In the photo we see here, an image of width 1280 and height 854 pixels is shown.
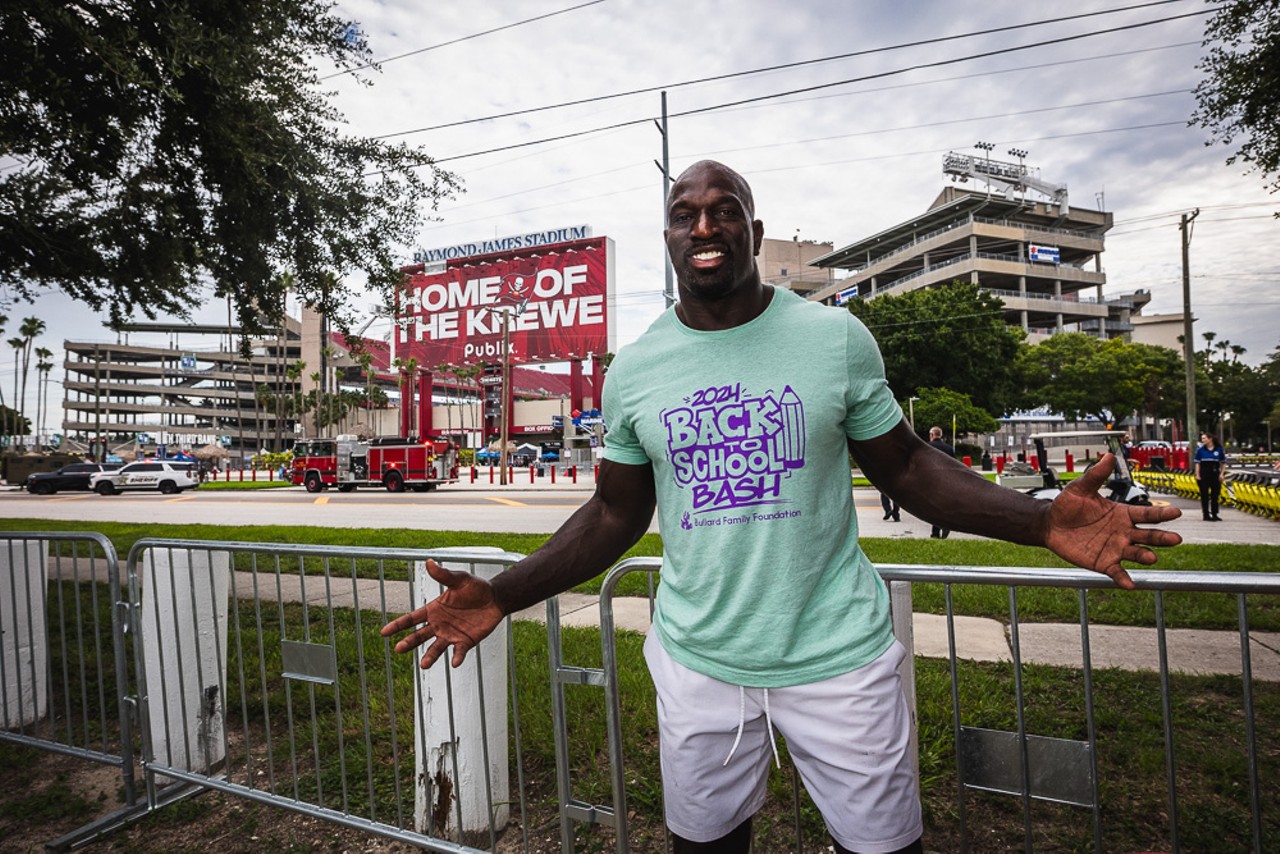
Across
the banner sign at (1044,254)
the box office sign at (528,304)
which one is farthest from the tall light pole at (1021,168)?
the box office sign at (528,304)

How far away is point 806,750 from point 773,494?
55 cm

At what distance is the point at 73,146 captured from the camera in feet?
20.6

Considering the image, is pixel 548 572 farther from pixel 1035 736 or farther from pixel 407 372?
pixel 407 372

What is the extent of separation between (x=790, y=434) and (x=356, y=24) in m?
7.64

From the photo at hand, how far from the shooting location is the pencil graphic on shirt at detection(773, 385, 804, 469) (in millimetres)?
1576

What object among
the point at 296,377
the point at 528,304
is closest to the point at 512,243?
the point at 528,304

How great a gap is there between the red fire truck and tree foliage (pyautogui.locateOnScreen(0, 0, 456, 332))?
21.8 meters

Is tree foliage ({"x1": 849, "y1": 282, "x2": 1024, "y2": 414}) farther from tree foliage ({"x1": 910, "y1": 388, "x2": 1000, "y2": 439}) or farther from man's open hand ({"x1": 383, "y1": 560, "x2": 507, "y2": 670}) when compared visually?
man's open hand ({"x1": 383, "y1": 560, "x2": 507, "y2": 670})

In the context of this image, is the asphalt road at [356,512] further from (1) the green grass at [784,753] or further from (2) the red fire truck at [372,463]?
(1) the green grass at [784,753]

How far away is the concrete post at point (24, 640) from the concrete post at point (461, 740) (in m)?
2.84

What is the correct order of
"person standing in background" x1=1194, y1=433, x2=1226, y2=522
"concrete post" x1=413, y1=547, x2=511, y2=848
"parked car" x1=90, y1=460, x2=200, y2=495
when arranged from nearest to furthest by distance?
1. "concrete post" x1=413, y1=547, x2=511, y2=848
2. "person standing in background" x1=1194, y1=433, x2=1226, y2=522
3. "parked car" x1=90, y1=460, x2=200, y2=495

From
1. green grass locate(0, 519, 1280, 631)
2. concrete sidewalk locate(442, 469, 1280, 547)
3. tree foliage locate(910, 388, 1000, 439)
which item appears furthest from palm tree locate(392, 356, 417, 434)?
concrete sidewalk locate(442, 469, 1280, 547)

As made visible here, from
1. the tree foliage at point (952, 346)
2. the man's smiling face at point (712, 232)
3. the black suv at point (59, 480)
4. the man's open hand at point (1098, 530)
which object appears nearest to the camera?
the man's open hand at point (1098, 530)

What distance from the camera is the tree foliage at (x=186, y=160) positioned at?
5.39 m
